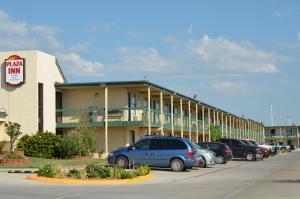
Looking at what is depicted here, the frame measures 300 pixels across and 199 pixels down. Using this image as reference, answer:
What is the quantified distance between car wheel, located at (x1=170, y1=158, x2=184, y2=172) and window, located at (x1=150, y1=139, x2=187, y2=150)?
67 cm

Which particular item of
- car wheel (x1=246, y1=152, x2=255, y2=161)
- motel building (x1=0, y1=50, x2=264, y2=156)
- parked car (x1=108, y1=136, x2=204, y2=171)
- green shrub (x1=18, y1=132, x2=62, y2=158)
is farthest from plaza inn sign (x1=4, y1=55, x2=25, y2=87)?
car wheel (x1=246, y1=152, x2=255, y2=161)

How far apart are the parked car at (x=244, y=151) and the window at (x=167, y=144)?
17.9 metres

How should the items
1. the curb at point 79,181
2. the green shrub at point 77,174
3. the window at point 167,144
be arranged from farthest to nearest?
1. the window at point 167,144
2. the green shrub at point 77,174
3. the curb at point 79,181

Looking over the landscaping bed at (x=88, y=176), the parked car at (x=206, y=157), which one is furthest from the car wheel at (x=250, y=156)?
the landscaping bed at (x=88, y=176)

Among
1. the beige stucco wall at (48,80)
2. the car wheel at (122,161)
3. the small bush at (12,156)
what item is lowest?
the car wheel at (122,161)

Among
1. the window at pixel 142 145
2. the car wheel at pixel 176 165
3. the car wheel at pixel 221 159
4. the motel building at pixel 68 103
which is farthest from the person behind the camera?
the motel building at pixel 68 103

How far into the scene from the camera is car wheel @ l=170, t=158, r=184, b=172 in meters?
28.8

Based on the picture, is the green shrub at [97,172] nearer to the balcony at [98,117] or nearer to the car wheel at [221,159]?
the car wheel at [221,159]

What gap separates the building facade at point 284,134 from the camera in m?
154

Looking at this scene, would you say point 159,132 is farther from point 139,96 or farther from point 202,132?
point 202,132

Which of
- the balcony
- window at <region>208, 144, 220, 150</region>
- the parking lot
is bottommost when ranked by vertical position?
the parking lot

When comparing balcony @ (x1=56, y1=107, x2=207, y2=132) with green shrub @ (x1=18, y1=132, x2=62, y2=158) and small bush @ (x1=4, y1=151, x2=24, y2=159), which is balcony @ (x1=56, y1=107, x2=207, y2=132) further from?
small bush @ (x1=4, y1=151, x2=24, y2=159)

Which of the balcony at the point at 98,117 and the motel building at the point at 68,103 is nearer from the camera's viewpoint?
the motel building at the point at 68,103

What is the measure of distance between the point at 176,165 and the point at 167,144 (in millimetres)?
1168
